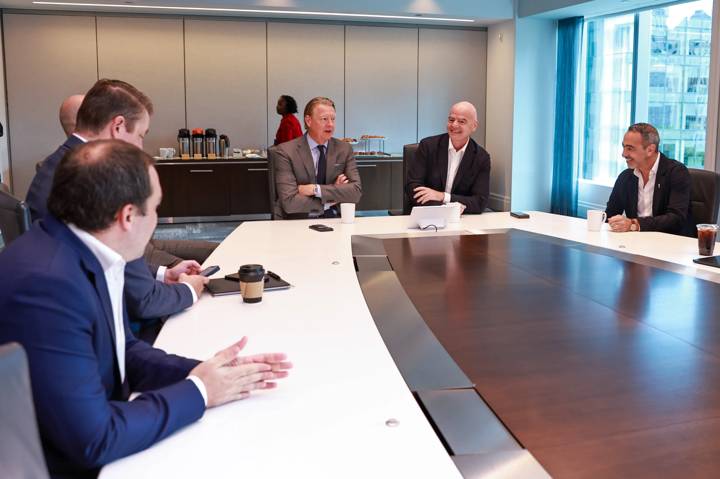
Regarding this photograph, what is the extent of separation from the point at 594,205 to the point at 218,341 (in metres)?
7.45

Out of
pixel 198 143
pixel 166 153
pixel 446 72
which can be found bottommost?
pixel 166 153

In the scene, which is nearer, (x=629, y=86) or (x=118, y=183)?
(x=118, y=183)

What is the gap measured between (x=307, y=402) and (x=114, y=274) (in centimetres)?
47

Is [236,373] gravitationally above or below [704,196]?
below

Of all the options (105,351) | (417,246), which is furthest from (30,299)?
(417,246)

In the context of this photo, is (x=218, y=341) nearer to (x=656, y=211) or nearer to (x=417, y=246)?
(x=417, y=246)

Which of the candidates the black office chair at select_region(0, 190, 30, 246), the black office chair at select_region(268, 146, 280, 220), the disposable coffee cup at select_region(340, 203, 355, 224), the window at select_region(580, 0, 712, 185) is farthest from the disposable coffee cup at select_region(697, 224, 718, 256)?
the window at select_region(580, 0, 712, 185)

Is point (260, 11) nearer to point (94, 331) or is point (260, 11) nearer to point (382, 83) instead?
point (382, 83)

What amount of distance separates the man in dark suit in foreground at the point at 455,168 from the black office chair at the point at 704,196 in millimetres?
1185

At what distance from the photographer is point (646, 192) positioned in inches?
154

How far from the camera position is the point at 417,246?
315 cm

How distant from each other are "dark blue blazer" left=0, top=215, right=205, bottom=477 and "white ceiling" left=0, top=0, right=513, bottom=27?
280 inches

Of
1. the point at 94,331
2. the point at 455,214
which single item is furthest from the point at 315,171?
the point at 94,331

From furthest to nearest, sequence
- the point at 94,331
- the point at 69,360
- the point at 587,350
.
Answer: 1. the point at 587,350
2. the point at 94,331
3. the point at 69,360
